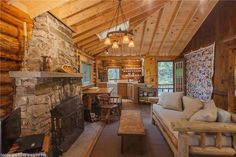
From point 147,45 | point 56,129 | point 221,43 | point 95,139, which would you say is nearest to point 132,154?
point 95,139

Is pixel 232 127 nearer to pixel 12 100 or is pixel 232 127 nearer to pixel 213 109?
pixel 213 109

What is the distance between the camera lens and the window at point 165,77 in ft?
34.0

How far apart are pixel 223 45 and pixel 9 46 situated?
5.46 m

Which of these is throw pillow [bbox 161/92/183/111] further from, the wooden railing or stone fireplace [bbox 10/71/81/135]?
the wooden railing

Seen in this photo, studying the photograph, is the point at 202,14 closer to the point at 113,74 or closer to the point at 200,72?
the point at 200,72

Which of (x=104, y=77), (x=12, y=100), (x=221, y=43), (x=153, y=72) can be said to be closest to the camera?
(x=12, y=100)

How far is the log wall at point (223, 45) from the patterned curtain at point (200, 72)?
27 centimetres

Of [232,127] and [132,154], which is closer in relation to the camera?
[232,127]

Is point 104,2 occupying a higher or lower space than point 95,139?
higher

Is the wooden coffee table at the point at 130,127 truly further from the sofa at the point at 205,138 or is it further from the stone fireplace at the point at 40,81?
the stone fireplace at the point at 40,81

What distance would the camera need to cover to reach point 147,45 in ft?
29.7

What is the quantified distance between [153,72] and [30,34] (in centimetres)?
784

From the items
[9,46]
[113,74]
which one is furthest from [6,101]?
[113,74]

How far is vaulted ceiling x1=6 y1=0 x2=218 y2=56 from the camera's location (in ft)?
12.4
